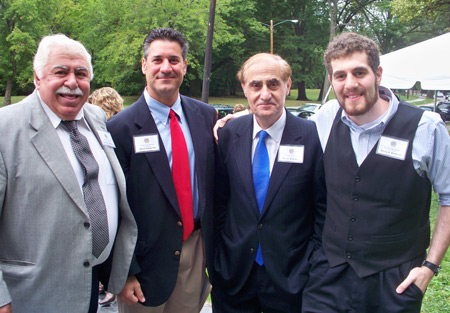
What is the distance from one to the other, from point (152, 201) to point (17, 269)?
0.86m

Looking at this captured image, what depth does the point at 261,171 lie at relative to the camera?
2.57m

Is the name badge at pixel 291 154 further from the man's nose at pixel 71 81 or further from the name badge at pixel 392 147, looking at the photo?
the man's nose at pixel 71 81

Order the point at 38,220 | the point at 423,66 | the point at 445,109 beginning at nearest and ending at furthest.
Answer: the point at 38,220 → the point at 423,66 → the point at 445,109

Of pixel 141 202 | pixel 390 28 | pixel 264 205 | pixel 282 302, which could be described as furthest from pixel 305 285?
pixel 390 28

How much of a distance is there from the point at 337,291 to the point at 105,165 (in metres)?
1.58

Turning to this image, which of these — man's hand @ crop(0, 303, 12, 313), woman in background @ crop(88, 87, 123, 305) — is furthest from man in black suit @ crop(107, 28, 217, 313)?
woman in background @ crop(88, 87, 123, 305)

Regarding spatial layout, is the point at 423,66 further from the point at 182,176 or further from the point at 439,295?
the point at 182,176

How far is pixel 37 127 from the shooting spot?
2.01 metres

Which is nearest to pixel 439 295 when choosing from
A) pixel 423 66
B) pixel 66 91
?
pixel 66 91

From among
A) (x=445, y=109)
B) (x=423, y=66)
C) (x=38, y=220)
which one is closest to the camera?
(x=38, y=220)

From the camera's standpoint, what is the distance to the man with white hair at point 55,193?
6.29ft

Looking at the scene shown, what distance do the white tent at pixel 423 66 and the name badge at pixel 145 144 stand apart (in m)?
7.01

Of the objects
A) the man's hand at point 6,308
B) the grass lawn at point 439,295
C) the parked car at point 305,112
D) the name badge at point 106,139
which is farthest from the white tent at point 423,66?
the man's hand at point 6,308

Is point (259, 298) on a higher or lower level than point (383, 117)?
lower
